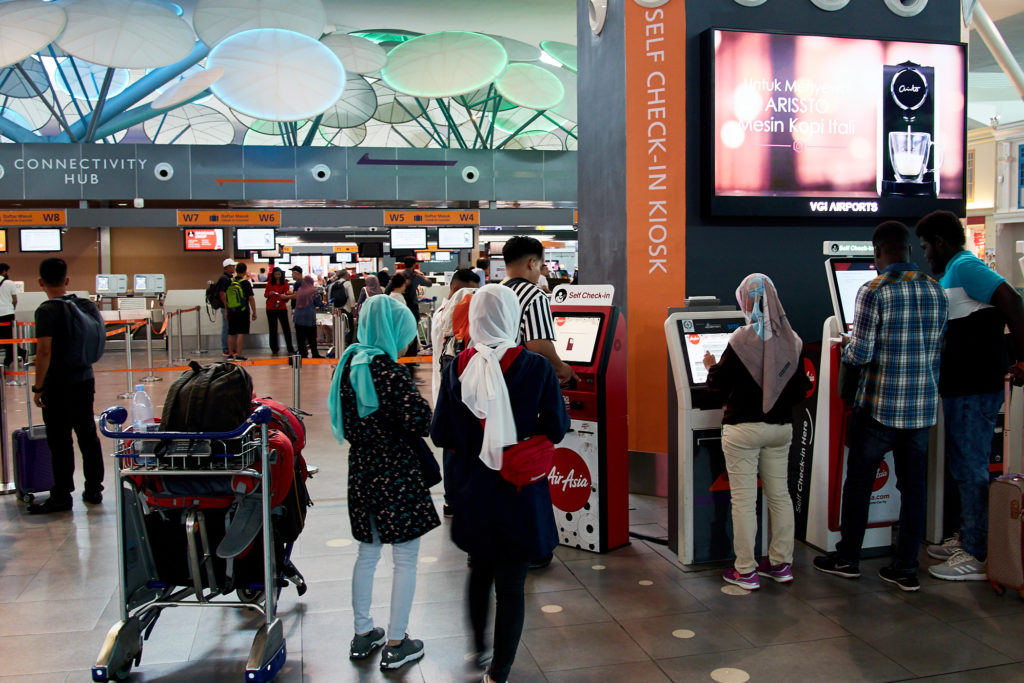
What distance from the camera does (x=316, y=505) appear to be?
5.32 m

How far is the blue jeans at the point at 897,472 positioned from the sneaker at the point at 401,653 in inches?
83.9

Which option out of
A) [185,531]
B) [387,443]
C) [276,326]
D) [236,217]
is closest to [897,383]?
[387,443]

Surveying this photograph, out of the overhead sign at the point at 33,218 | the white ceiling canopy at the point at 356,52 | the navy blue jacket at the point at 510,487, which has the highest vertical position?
the white ceiling canopy at the point at 356,52

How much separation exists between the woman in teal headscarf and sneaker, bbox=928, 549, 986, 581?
2493 millimetres

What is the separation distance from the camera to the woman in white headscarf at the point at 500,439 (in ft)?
8.54

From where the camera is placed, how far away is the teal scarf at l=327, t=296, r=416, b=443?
2.91 m

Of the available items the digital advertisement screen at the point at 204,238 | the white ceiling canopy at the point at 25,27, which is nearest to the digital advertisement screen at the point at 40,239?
the digital advertisement screen at the point at 204,238

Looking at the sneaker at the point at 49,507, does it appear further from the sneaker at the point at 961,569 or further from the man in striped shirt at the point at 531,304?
the sneaker at the point at 961,569

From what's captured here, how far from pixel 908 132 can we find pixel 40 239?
17.5 metres

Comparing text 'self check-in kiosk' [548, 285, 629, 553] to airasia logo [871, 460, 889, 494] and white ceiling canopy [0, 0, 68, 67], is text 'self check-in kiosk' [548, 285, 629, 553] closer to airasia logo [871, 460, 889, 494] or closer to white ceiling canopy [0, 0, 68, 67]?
airasia logo [871, 460, 889, 494]

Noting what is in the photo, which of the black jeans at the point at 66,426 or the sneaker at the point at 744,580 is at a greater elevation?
the black jeans at the point at 66,426

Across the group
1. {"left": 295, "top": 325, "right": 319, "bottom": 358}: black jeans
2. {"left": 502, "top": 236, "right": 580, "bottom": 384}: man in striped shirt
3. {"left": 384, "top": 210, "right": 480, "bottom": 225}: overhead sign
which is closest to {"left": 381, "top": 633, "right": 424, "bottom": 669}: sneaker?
{"left": 502, "top": 236, "right": 580, "bottom": 384}: man in striped shirt

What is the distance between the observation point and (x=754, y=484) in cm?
382

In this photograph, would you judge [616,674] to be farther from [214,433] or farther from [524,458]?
[214,433]
